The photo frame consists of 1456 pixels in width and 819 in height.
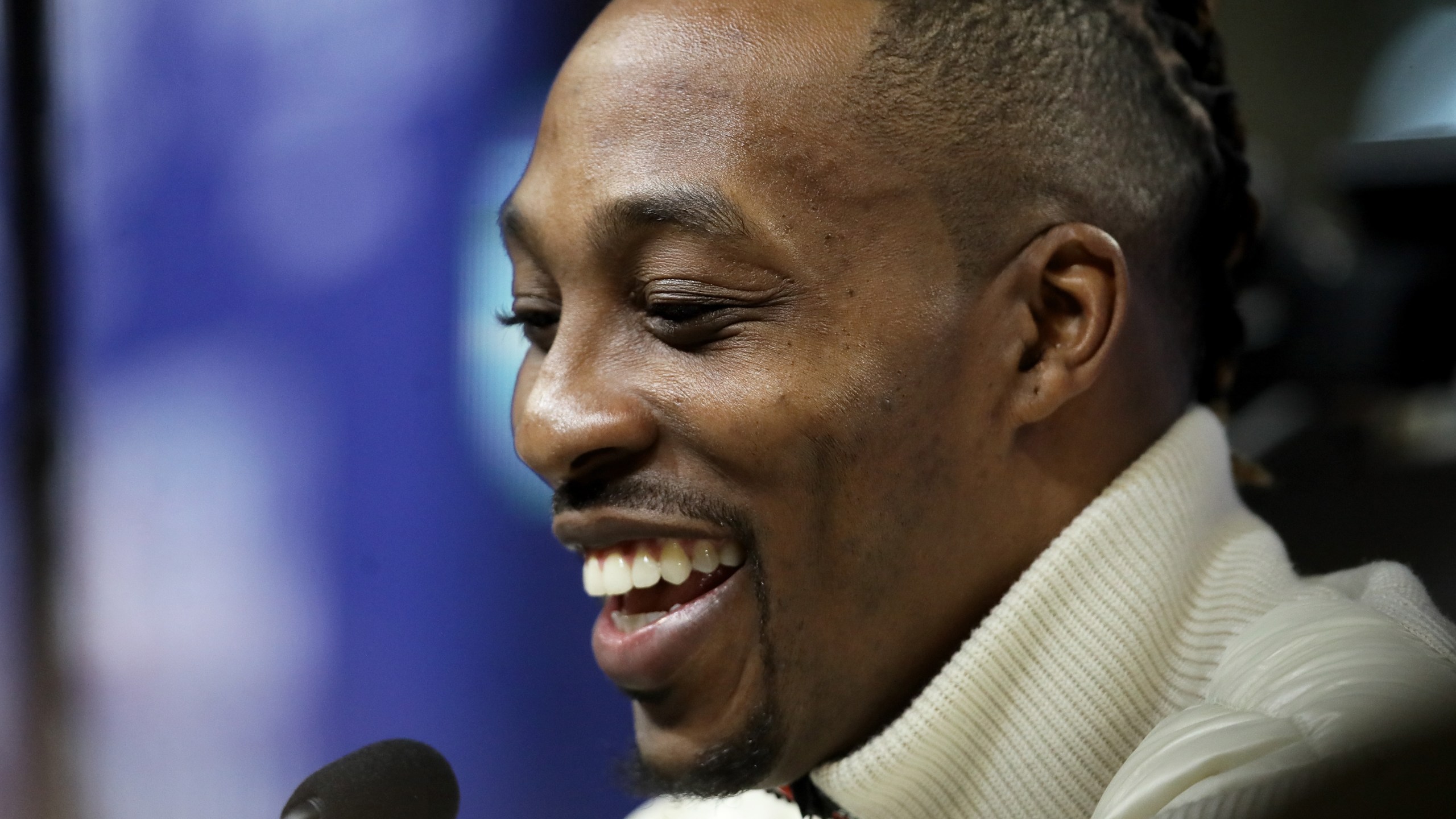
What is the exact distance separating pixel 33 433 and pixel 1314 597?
5.78ft

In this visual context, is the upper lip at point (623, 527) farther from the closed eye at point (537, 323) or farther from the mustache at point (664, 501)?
the closed eye at point (537, 323)

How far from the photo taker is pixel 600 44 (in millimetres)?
1036

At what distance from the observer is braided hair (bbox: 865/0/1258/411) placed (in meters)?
0.95

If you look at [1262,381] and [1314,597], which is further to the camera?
[1262,381]

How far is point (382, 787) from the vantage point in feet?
2.77

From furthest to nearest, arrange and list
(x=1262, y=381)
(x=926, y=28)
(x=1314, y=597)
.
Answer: (x=1262, y=381)
(x=926, y=28)
(x=1314, y=597)

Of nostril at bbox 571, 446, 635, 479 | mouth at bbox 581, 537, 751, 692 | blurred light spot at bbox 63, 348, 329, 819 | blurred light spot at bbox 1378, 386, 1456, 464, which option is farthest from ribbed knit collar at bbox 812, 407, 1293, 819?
blurred light spot at bbox 63, 348, 329, 819

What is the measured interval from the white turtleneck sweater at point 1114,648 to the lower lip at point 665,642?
0.14 m

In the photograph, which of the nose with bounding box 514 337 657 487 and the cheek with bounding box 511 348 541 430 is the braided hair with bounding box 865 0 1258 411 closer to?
the nose with bounding box 514 337 657 487

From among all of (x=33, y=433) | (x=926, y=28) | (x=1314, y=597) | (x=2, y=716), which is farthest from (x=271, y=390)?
(x=1314, y=597)

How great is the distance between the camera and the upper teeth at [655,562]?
95 cm

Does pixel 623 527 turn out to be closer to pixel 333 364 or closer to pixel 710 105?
pixel 710 105

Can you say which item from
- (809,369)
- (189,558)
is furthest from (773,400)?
(189,558)

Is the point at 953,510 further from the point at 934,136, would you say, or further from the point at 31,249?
the point at 31,249
